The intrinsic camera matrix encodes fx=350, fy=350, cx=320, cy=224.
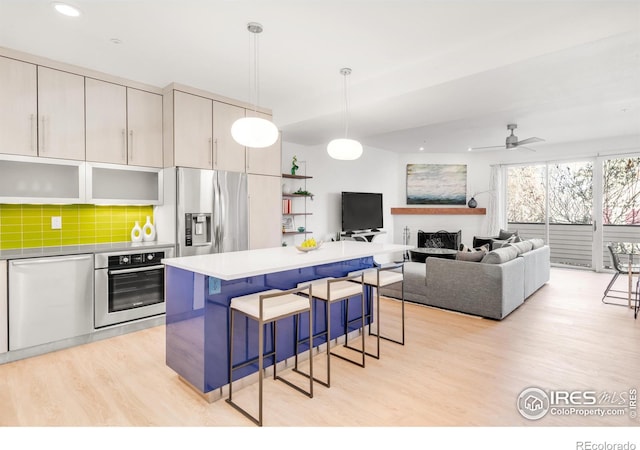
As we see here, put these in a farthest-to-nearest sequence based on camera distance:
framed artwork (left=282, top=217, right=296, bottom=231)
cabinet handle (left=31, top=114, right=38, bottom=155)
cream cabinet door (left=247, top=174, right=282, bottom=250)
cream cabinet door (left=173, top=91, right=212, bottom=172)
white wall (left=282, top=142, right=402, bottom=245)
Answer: white wall (left=282, top=142, right=402, bottom=245), framed artwork (left=282, top=217, right=296, bottom=231), cream cabinet door (left=247, top=174, right=282, bottom=250), cream cabinet door (left=173, top=91, right=212, bottom=172), cabinet handle (left=31, top=114, right=38, bottom=155)

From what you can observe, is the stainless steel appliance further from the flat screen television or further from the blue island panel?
the flat screen television

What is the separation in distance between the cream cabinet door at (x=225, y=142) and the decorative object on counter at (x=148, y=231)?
3.29ft

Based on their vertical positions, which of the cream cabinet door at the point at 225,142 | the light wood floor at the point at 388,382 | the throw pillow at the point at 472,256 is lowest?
the light wood floor at the point at 388,382

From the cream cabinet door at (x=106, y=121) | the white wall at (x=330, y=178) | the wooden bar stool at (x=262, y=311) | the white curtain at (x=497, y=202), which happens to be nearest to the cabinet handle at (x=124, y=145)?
the cream cabinet door at (x=106, y=121)

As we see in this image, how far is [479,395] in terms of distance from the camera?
2.33 meters

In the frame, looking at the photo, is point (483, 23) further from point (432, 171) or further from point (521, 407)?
point (432, 171)

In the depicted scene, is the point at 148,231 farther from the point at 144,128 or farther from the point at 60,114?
the point at 60,114

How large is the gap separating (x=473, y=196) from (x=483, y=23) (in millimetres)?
6428

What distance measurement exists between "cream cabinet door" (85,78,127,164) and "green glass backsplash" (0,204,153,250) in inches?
25.0

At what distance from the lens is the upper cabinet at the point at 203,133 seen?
3.86 meters

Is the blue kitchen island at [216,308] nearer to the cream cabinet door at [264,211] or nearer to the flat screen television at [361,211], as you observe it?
the cream cabinet door at [264,211]

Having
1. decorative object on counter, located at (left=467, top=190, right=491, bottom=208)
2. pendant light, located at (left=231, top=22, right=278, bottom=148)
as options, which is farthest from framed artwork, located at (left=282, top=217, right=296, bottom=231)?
decorative object on counter, located at (left=467, top=190, right=491, bottom=208)

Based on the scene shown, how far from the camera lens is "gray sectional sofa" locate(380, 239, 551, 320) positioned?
152 inches
